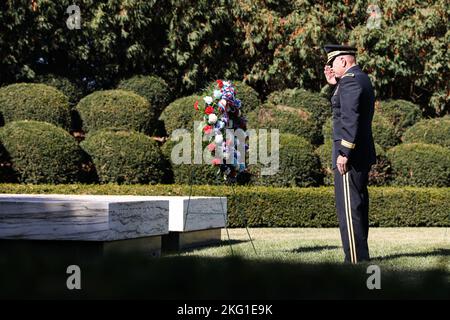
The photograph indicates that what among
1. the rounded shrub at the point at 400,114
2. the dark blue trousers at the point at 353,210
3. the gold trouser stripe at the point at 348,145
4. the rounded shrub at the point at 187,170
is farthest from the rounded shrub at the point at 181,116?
the gold trouser stripe at the point at 348,145

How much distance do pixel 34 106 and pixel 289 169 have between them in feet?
18.7

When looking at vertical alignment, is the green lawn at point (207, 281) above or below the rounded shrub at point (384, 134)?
below

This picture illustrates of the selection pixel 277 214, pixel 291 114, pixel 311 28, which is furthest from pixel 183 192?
pixel 311 28

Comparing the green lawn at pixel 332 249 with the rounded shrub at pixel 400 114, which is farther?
the rounded shrub at pixel 400 114

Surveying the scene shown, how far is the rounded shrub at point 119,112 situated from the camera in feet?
59.2

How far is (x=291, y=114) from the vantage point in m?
18.1

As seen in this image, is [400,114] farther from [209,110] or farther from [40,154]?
[209,110]

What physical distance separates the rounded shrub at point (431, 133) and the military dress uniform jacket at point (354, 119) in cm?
1094

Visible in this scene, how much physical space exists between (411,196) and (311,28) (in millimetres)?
6313

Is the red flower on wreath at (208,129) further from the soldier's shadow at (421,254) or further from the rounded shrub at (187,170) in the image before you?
the rounded shrub at (187,170)

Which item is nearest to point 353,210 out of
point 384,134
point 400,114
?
point 384,134

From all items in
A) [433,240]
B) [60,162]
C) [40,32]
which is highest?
[40,32]

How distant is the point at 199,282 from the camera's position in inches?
202
